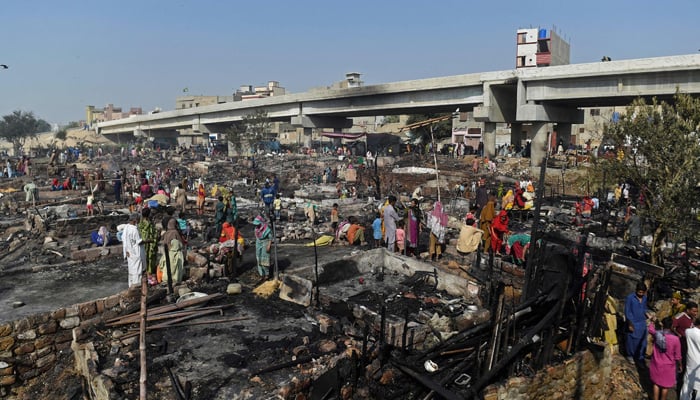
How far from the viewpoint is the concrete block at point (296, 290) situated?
333 inches

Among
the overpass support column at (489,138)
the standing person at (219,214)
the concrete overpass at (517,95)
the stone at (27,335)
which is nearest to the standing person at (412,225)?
the standing person at (219,214)

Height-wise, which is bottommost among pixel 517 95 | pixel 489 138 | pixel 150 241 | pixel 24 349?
pixel 24 349

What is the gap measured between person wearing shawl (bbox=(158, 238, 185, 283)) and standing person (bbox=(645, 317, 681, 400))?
25.9 ft

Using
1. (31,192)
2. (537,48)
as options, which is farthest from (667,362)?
(537,48)

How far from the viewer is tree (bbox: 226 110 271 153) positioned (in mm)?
42794

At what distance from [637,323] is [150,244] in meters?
8.52

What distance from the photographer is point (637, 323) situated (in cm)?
725

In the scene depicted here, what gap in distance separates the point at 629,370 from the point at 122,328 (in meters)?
7.70

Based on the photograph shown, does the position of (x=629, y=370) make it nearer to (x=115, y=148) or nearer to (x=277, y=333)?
(x=277, y=333)

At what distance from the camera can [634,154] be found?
33.0 feet

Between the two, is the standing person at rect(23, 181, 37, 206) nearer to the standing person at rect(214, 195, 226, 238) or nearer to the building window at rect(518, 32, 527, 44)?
the standing person at rect(214, 195, 226, 238)

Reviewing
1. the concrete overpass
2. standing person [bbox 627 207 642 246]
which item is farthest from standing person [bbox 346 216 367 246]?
the concrete overpass

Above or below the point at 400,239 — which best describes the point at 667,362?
below

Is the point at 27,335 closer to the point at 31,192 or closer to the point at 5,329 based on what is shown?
the point at 5,329
